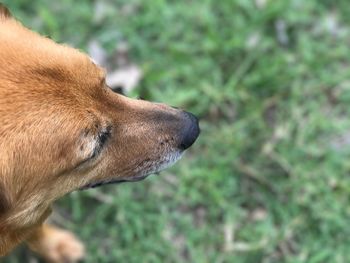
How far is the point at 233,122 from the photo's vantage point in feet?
13.0

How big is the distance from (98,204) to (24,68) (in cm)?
165

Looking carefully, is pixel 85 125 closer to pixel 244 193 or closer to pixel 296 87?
pixel 244 193

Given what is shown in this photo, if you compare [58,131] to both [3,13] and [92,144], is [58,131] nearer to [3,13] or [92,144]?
[92,144]

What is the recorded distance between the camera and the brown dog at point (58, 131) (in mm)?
2260

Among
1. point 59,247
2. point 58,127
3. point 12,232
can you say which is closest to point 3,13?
point 58,127

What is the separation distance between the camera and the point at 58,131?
2.32 metres

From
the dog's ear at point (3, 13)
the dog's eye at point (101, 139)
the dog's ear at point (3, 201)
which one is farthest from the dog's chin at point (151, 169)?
the dog's ear at point (3, 13)

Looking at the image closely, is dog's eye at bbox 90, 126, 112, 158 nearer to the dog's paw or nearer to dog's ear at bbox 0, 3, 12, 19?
dog's ear at bbox 0, 3, 12, 19

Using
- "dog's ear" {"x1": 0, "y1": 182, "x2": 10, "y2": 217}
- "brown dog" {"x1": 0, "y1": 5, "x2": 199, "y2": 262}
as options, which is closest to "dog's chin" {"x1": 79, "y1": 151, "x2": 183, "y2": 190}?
"brown dog" {"x1": 0, "y1": 5, "x2": 199, "y2": 262}

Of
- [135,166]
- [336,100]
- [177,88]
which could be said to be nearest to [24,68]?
[135,166]

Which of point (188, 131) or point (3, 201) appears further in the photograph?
point (188, 131)

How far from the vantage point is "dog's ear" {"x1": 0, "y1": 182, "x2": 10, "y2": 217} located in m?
2.31

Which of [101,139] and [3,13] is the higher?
[3,13]

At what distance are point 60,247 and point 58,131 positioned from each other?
144 centimetres
